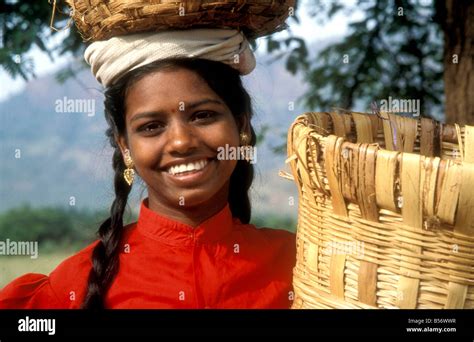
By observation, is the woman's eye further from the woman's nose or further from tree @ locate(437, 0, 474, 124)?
tree @ locate(437, 0, 474, 124)

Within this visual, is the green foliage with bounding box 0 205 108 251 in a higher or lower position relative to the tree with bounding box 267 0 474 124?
lower

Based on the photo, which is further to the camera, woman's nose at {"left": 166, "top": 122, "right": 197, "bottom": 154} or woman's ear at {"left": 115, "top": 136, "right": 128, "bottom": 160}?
woman's ear at {"left": 115, "top": 136, "right": 128, "bottom": 160}

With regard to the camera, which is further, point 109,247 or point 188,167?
point 109,247

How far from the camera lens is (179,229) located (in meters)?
2.49

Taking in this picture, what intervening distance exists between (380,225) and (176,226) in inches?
30.0

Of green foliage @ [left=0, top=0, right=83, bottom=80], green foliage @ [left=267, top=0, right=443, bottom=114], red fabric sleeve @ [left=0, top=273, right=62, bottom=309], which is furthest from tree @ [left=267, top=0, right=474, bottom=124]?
red fabric sleeve @ [left=0, top=273, right=62, bottom=309]

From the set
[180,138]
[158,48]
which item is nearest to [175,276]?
[180,138]

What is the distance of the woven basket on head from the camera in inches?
84.7

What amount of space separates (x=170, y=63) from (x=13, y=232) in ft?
9.91

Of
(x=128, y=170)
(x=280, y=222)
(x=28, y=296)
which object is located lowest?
(x=280, y=222)

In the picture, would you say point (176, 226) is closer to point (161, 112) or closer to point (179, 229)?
point (179, 229)

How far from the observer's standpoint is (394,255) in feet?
6.31

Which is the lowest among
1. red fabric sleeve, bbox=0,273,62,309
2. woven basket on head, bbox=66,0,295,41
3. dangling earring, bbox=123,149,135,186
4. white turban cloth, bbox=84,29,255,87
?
red fabric sleeve, bbox=0,273,62,309
